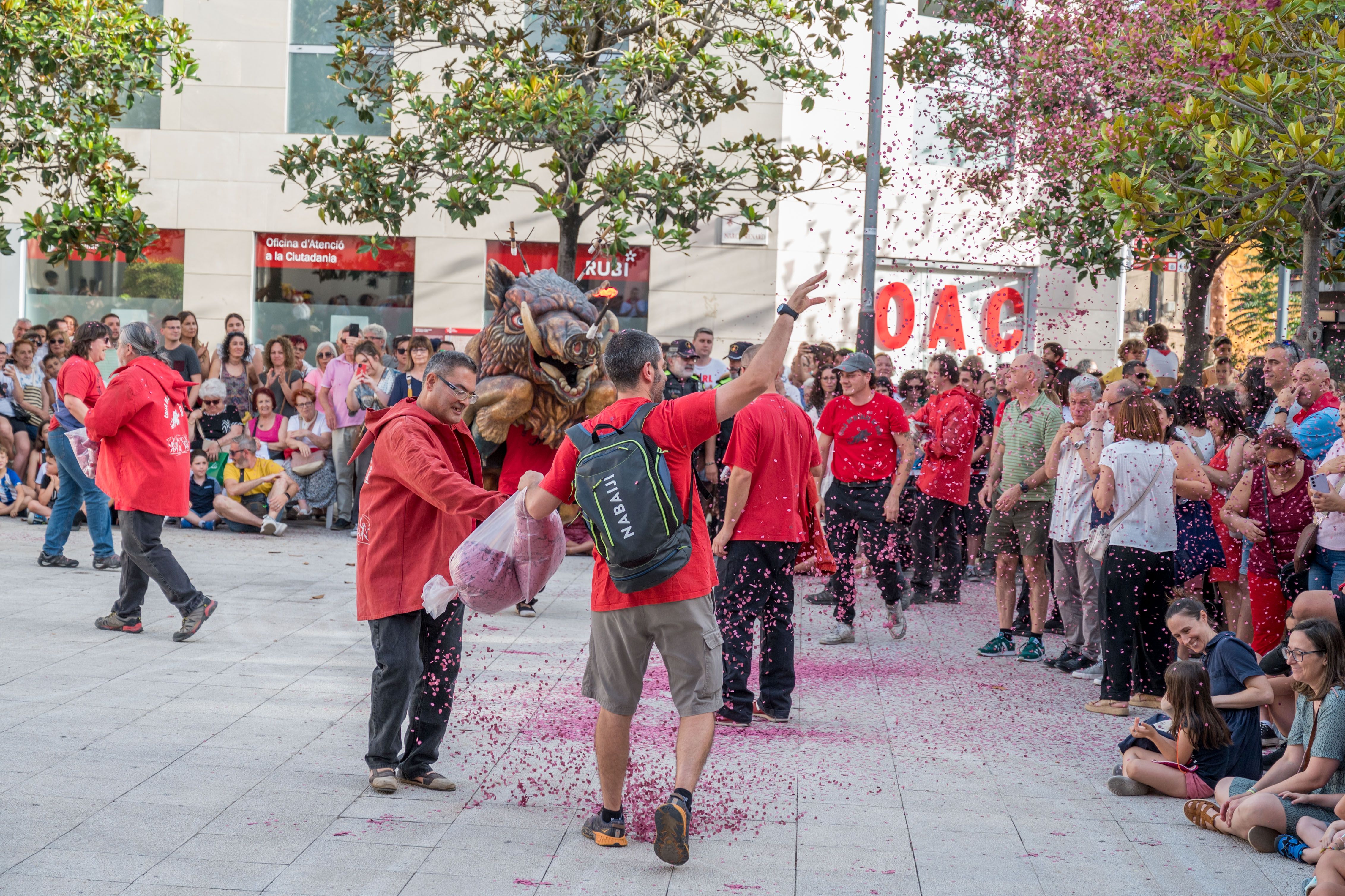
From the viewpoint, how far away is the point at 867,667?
8.26 metres

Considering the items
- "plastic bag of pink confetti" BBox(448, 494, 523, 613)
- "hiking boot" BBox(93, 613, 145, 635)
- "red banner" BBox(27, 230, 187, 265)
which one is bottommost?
"hiking boot" BBox(93, 613, 145, 635)

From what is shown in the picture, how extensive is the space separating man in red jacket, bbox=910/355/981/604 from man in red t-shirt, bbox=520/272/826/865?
577 centimetres

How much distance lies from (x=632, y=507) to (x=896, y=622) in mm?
5128

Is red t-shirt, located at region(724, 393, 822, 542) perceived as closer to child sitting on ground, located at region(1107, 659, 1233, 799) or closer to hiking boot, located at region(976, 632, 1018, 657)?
child sitting on ground, located at region(1107, 659, 1233, 799)

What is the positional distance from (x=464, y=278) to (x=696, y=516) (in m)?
13.8

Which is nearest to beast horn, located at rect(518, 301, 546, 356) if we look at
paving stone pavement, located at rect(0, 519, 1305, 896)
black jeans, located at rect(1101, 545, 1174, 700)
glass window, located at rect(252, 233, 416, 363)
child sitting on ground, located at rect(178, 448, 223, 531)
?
paving stone pavement, located at rect(0, 519, 1305, 896)

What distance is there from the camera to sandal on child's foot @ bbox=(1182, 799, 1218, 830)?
522 cm

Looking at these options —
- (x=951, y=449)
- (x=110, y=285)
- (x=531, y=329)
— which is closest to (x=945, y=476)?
(x=951, y=449)

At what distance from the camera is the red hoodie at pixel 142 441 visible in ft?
26.4

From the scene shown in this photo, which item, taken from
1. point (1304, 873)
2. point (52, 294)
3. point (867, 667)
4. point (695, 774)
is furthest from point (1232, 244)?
point (52, 294)

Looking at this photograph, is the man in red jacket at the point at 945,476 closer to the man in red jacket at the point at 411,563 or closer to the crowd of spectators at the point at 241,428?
the crowd of spectators at the point at 241,428

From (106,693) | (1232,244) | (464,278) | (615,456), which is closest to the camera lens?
(615,456)

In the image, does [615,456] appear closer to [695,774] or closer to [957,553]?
[695,774]

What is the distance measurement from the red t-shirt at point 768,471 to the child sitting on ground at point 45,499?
8605 mm
